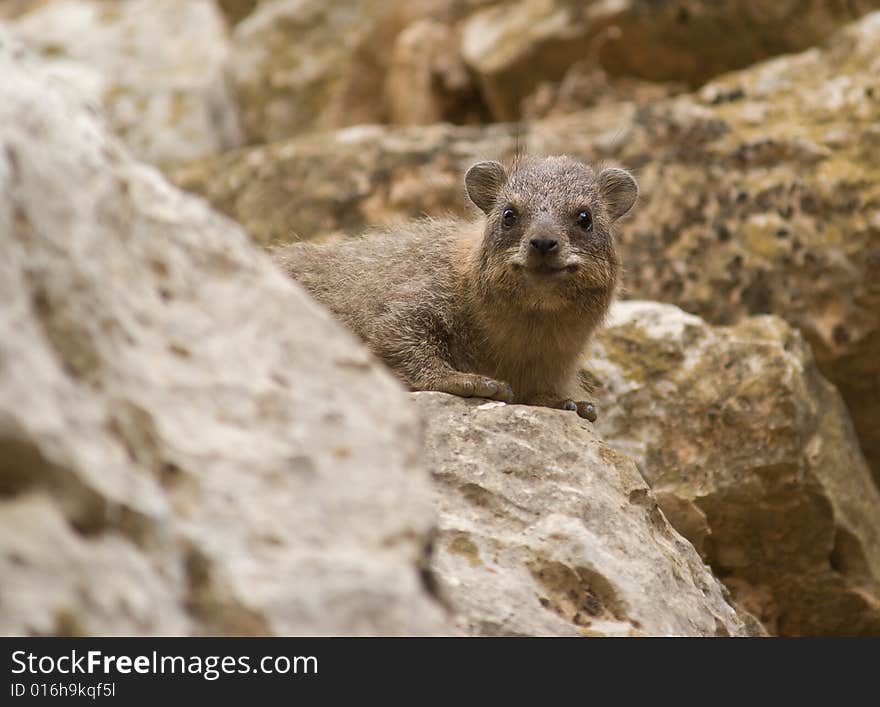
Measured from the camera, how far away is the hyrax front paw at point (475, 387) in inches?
273

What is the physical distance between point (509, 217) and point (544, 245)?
52 centimetres

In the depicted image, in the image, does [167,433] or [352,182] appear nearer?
[167,433]

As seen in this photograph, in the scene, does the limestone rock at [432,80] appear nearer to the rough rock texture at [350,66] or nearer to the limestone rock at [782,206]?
the rough rock texture at [350,66]

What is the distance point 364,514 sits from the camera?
3.54 metres

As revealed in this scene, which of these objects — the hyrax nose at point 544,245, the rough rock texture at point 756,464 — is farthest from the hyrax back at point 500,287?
the rough rock texture at point 756,464

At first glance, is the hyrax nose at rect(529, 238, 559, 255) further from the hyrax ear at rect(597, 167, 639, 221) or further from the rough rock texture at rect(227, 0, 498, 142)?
the rough rock texture at rect(227, 0, 498, 142)

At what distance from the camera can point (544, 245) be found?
287 inches

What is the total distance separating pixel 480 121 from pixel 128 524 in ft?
39.6

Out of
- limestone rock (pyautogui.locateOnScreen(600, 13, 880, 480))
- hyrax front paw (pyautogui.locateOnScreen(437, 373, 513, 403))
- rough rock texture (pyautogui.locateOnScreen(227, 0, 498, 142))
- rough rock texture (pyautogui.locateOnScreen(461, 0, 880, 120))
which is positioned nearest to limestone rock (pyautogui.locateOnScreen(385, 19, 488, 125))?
rough rock texture (pyautogui.locateOnScreen(227, 0, 498, 142))

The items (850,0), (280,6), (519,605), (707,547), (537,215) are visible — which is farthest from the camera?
(280,6)

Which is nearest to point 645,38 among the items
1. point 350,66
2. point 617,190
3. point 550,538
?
point 350,66

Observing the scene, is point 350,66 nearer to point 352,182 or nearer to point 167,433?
point 352,182

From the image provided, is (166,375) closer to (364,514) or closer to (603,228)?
(364,514)

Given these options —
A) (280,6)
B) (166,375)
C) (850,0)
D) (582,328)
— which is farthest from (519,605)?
(280,6)
